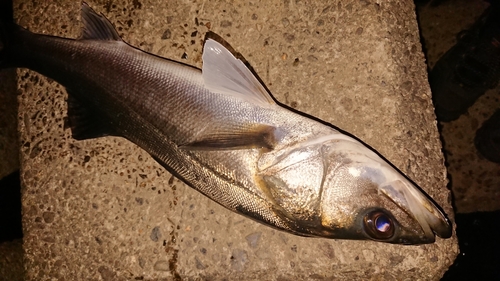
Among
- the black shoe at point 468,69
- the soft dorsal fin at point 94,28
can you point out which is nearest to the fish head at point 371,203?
the soft dorsal fin at point 94,28

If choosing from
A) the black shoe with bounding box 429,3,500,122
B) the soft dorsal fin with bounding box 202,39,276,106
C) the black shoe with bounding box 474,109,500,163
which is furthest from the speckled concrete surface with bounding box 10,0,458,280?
the black shoe with bounding box 474,109,500,163

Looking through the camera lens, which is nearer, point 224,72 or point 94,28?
point 224,72

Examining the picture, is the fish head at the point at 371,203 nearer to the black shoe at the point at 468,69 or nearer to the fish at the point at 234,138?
the fish at the point at 234,138

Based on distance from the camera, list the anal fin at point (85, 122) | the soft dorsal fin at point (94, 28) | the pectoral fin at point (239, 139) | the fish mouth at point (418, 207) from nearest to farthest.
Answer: the fish mouth at point (418, 207)
the pectoral fin at point (239, 139)
the anal fin at point (85, 122)
the soft dorsal fin at point (94, 28)

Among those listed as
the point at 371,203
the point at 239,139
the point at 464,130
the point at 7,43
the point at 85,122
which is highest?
the point at 7,43

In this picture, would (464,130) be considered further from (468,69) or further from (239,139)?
(239,139)

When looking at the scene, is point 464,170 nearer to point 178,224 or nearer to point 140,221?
point 178,224

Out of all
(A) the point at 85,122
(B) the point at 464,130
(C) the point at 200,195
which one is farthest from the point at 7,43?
(B) the point at 464,130

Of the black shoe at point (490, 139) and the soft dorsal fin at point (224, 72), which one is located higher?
the soft dorsal fin at point (224, 72)
